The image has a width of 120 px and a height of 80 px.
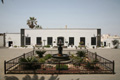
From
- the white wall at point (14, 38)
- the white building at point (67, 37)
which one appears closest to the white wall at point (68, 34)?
the white building at point (67, 37)

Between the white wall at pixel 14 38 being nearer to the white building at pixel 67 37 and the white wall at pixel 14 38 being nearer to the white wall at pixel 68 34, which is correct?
the white building at pixel 67 37

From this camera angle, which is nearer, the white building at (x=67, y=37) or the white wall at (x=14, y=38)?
the white building at (x=67, y=37)

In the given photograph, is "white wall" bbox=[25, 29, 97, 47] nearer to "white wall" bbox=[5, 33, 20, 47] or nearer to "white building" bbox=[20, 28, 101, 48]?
"white building" bbox=[20, 28, 101, 48]

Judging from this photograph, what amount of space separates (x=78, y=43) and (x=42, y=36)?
1109 cm

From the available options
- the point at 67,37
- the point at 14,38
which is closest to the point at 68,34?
the point at 67,37

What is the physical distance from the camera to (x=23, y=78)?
6090mm

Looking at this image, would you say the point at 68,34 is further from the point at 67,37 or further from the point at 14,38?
the point at 14,38

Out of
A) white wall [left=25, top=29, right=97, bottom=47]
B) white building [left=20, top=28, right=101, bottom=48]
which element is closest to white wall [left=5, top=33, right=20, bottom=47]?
white building [left=20, top=28, right=101, bottom=48]

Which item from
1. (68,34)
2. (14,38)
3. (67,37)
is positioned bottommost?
(14,38)

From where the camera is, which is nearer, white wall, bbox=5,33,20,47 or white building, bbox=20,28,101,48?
white building, bbox=20,28,101,48

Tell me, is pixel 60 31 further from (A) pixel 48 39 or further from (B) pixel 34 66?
(B) pixel 34 66

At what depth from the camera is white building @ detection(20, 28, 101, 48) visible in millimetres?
29688

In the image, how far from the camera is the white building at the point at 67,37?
29.7m

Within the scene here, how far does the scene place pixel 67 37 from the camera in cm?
2973
